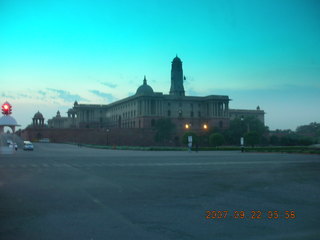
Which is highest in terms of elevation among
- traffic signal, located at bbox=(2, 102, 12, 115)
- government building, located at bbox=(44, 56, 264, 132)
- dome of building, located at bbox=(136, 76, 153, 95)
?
dome of building, located at bbox=(136, 76, 153, 95)

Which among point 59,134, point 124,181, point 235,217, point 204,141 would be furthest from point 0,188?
point 59,134

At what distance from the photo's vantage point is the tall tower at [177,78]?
11838cm

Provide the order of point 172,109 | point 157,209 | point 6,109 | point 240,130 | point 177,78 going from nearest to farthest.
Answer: point 157,209 → point 6,109 → point 240,130 → point 172,109 → point 177,78

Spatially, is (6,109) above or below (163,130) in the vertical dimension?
below

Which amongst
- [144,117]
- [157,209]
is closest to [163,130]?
[144,117]

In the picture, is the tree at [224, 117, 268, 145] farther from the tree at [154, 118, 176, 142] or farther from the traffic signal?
the traffic signal

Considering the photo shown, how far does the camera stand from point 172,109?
111500 mm

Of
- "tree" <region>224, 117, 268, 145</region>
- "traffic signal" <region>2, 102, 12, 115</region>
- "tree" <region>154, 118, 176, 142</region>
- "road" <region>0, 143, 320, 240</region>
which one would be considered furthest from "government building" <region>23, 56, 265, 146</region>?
"road" <region>0, 143, 320, 240</region>

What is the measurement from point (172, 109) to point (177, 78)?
44.0ft

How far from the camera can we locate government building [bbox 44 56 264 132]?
105375mm

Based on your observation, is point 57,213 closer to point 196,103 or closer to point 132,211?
point 132,211

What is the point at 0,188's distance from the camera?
39.5 feet

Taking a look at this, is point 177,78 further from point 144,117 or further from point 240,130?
point 240,130

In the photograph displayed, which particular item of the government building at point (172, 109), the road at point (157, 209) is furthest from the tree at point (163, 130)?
the road at point (157, 209)
